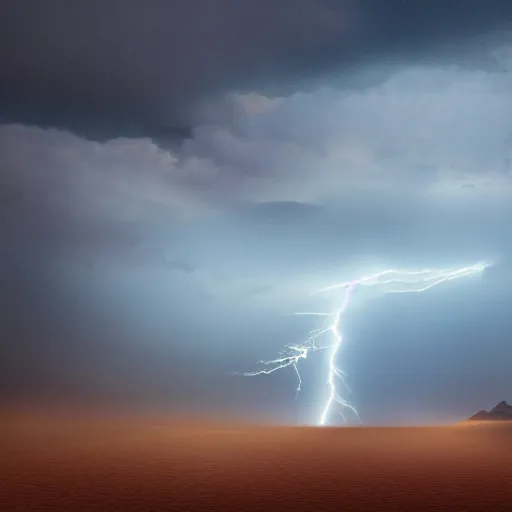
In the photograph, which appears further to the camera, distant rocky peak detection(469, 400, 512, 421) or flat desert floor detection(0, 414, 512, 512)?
distant rocky peak detection(469, 400, 512, 421)

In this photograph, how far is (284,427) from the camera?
1036 inches

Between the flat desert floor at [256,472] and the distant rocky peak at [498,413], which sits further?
the distant rocky peak at [498,413]

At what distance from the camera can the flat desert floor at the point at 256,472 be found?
9148 millimetres

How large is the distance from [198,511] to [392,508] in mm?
3001

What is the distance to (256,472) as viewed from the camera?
12.3 metres

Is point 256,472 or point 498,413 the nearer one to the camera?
point 256,472

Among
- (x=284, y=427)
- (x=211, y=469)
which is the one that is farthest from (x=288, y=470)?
(x=284, y=427)

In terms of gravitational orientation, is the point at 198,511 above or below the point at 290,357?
below

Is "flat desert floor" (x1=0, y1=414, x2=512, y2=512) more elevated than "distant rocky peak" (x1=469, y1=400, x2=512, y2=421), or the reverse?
"distant rocky peak" (x1=469, y1=400, x2=512, y2=421)

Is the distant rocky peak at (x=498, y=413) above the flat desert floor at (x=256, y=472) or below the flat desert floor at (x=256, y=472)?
above

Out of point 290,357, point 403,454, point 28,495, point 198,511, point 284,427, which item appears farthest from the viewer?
point 284,427

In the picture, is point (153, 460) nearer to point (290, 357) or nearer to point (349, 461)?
point (349, 461)

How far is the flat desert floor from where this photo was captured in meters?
9.15

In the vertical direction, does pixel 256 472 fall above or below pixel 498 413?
below
